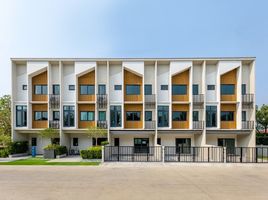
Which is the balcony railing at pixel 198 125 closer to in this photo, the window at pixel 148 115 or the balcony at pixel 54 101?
the window at pixel 148 115

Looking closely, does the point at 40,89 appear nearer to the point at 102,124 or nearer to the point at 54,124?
the point at 54,124

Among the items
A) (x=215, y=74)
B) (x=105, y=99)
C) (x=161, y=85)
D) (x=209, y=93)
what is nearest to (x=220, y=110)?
(x=209, y=93)

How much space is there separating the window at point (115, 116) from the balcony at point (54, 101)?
6.85m

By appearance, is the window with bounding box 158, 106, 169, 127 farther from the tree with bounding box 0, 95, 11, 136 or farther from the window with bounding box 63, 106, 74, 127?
the tree with bounding box 0, 95, 11, 136

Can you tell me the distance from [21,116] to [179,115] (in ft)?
66.4

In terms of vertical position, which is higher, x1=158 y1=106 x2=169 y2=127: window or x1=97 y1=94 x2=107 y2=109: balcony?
x1=97 y1=94 x2=107 y2=109: balcony

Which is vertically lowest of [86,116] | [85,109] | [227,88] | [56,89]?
[86,116]

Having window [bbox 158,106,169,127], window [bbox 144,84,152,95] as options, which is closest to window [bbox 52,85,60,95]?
window [bbox 144,84,152,95]

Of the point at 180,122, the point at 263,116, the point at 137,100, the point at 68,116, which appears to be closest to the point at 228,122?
the point at 180,122

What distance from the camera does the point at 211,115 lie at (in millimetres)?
23656

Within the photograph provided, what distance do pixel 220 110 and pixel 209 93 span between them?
8.46ft

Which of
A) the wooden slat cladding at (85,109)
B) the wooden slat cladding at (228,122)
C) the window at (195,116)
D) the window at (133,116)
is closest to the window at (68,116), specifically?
the wooden slat cladding at (85,109)

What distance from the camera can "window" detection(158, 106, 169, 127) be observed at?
2373 cm

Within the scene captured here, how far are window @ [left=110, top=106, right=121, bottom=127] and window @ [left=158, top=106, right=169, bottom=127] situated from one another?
5097 mm
